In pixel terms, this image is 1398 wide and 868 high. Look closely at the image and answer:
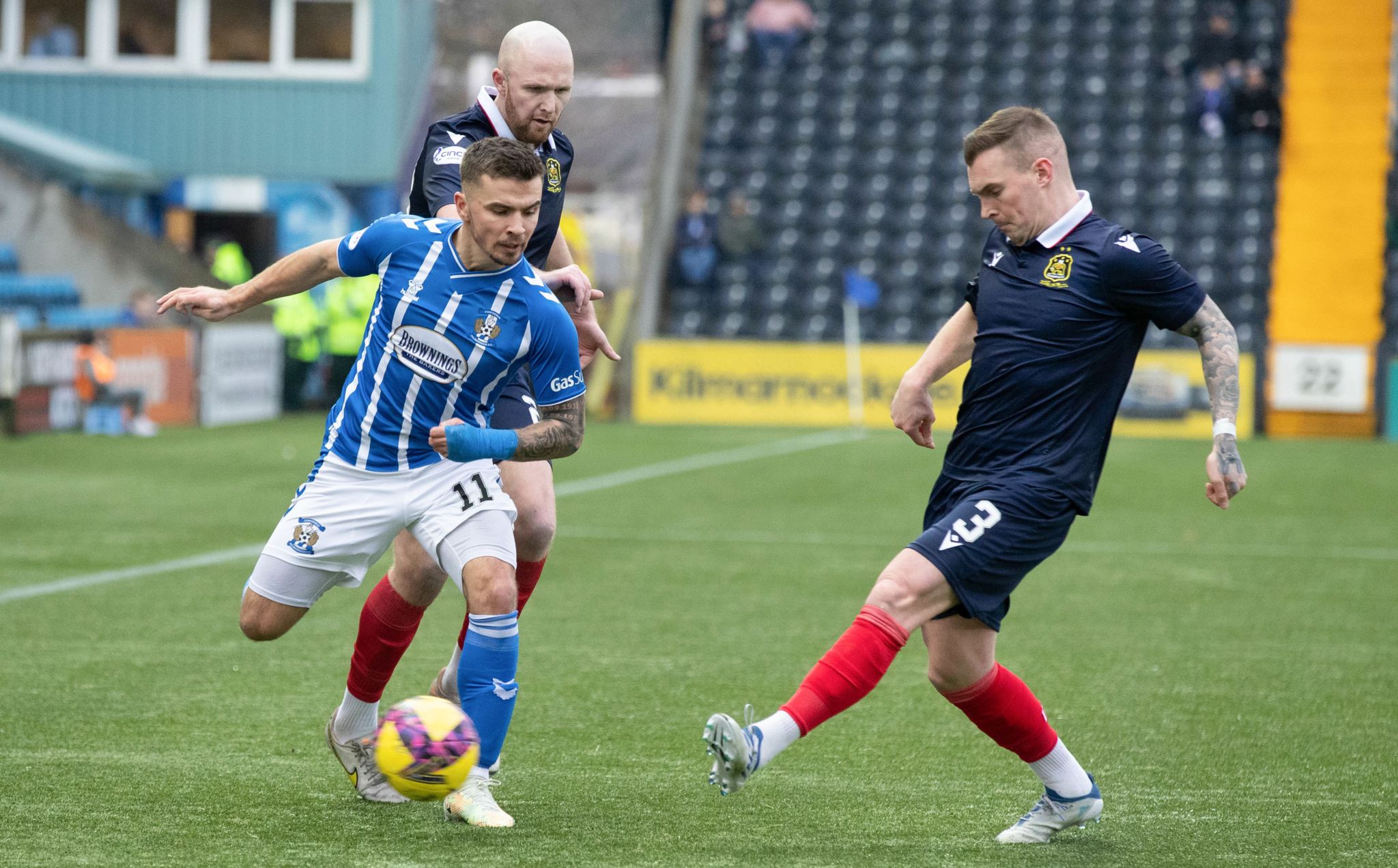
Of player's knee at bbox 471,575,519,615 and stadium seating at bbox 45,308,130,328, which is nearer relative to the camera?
player's knee at bbox 471,575,519,615

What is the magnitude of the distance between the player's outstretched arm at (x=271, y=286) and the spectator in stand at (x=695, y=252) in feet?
60.6

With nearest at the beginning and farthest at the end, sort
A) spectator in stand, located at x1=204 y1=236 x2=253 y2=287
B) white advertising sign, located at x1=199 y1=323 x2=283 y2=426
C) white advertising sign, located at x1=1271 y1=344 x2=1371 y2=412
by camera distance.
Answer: white advertising sign, located at x1=199 y1=323 x2=283 y2=426
white advertising sign, located at x1=1271 y1=344 x2=1371 y2=412
spectator in stand, located at x1=204 y1=236 x2=253 y2=287

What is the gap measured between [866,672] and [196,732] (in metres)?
2.41

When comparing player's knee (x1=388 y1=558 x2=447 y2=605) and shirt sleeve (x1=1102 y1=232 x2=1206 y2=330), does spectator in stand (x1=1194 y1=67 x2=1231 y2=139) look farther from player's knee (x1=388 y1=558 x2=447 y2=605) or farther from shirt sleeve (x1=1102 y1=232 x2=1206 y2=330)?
player's knee (x1=388 y1=558 x2=447 y2=605)

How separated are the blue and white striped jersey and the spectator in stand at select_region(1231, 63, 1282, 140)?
21212mm

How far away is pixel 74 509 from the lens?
461 inches

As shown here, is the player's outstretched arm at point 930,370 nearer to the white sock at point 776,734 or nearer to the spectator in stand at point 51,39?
the white sock at point 776,734

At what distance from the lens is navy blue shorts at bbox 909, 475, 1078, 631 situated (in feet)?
13.8

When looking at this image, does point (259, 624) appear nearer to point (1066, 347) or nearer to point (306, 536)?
point (306, 536)

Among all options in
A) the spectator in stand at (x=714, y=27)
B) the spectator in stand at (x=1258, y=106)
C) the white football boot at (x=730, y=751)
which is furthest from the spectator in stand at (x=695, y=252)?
the white football boot at (x=730, y=751)

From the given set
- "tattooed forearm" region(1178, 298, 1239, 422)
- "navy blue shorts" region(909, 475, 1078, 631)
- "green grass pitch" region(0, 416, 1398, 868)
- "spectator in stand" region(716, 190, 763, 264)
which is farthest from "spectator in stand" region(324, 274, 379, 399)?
"tattooed forearm" region(1178, 298, 1239, 422)

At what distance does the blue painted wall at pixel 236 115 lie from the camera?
2717 cm

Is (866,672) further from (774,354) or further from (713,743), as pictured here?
(774,354)

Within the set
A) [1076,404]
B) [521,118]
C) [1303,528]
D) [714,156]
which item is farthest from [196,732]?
[714,156]
